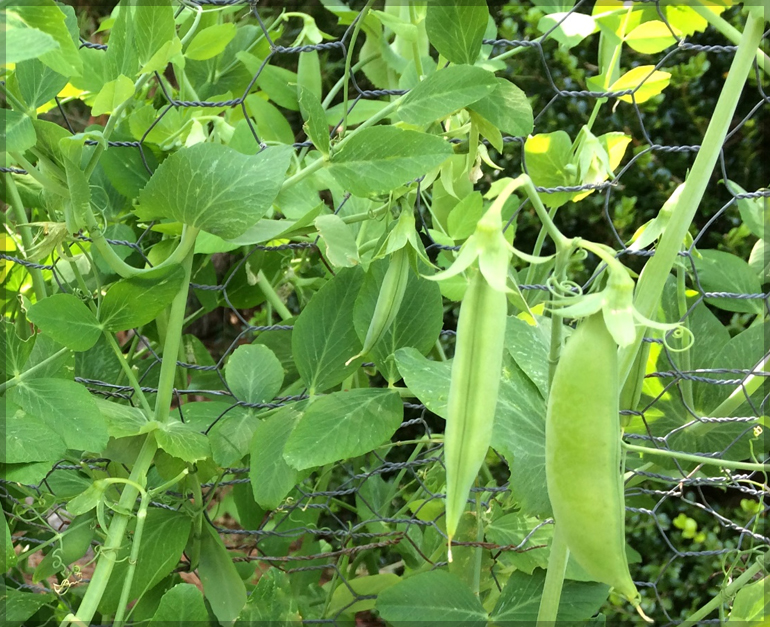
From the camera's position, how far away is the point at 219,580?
0.69 m

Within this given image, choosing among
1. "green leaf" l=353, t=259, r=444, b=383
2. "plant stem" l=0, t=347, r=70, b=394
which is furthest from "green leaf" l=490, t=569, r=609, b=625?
"plant stem" l=0, t=347, r=70, b=394

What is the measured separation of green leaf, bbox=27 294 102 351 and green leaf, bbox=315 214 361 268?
20 cm

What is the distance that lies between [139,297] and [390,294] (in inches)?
8.0

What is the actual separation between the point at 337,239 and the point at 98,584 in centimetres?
31

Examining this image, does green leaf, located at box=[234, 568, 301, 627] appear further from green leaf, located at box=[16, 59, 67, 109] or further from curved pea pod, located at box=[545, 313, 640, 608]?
green leaf, located at box=[16, 59, 67, 109]

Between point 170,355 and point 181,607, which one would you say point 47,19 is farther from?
point 181,607

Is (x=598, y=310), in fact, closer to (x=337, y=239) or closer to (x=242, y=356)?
(x=337, y=239)

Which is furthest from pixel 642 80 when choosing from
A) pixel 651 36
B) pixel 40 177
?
pixel 40 177

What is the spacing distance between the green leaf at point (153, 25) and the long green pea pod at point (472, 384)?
0.98 feet

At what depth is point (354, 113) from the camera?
0.74 metres

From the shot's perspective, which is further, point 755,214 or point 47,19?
point 755,214

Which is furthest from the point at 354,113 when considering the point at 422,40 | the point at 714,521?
the point at 714,521

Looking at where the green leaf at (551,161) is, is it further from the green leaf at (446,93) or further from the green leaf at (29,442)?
the green leaf at (29,442)

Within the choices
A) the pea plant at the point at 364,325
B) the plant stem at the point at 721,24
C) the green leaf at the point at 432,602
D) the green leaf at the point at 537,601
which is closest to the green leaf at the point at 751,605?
the pea plant at the point at 364,325
